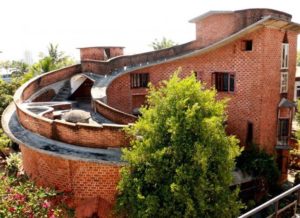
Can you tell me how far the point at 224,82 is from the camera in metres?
17.1

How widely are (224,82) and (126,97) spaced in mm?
6596

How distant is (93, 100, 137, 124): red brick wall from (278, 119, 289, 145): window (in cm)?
907

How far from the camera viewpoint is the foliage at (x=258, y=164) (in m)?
14.8

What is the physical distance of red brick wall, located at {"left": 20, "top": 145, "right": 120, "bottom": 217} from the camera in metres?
10.0

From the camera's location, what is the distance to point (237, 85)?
1617cm

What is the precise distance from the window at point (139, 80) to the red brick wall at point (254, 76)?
3.20 m

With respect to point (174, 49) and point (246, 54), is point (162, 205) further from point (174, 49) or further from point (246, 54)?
point (174, 49)

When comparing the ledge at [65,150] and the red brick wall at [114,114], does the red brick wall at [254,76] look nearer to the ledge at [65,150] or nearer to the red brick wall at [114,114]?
the red brick wall at [114,114]

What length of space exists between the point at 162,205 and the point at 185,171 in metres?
1.25

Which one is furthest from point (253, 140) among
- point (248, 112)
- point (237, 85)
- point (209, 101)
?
point (209, 101)

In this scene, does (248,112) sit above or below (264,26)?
below

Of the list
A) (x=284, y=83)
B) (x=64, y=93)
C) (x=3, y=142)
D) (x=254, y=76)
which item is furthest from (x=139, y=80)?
(x=3, y=142)

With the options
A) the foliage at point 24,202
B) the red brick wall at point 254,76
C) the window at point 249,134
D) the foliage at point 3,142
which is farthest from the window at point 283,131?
the foliage at point 3,142

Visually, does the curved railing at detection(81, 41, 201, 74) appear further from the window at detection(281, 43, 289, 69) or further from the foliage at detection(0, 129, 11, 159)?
the foliage at detection(0, 129, 11, 159)
